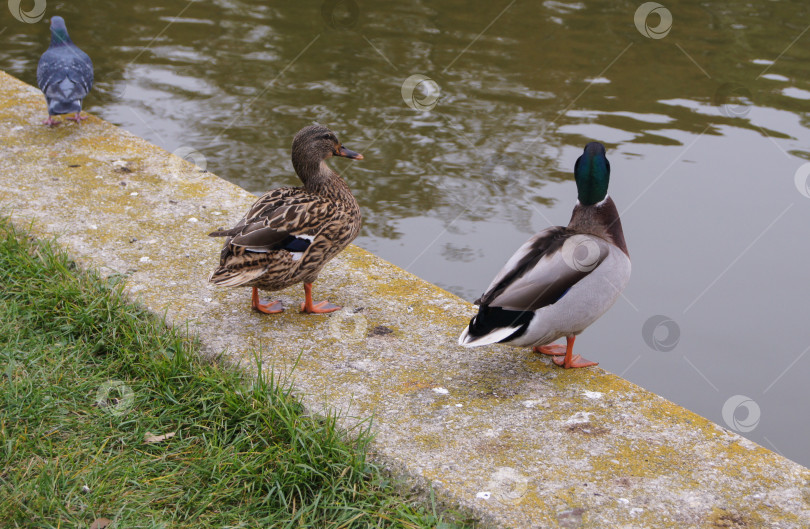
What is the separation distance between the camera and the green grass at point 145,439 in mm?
2676

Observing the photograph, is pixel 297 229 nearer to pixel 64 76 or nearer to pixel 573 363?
pixel 573 363

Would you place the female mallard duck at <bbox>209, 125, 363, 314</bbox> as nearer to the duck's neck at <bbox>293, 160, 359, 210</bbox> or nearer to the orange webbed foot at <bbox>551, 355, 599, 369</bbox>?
the duck's neck at <bbox>293, 160, 359, 210</bbox>

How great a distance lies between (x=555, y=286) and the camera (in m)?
3.15

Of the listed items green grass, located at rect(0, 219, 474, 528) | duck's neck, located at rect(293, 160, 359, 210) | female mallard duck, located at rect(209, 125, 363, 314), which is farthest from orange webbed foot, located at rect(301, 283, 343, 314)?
green grass, located at rect(0, 219, 474, 528)

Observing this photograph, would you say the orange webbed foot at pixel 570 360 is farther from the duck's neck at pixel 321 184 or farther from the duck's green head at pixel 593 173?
the duck's neck at pixel 321 184

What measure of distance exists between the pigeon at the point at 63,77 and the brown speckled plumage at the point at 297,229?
2286mm

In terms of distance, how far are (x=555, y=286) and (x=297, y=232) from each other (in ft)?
3.74

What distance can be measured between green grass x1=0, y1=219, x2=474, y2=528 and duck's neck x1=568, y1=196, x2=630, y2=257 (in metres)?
1.29

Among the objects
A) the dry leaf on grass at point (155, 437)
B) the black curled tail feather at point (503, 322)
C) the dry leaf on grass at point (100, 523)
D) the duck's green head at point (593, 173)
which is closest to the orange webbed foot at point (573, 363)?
the black curled tail feather at point (503, 322)

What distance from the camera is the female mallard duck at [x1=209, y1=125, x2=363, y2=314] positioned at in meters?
3.48

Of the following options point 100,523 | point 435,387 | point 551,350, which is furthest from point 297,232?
point 100,523

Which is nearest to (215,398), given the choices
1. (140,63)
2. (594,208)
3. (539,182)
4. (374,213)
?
(594,208)

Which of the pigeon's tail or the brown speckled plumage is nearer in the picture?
the brown speckled plumage

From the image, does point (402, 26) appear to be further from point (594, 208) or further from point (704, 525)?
point (704, 525)
